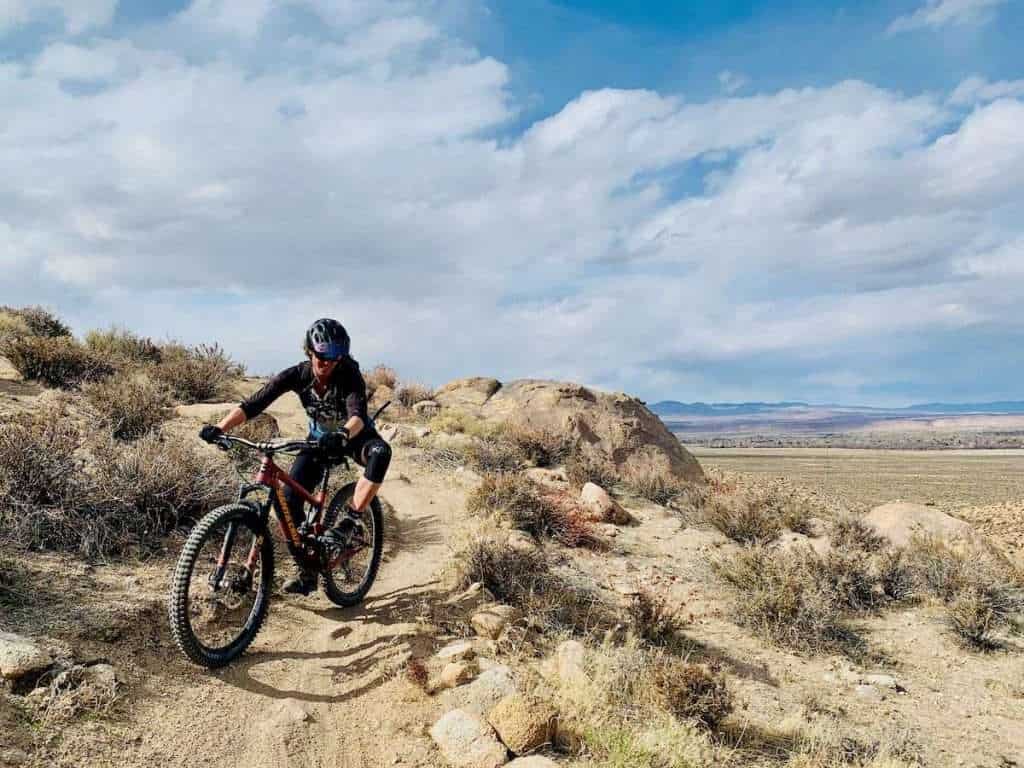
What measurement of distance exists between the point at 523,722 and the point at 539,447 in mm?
10644

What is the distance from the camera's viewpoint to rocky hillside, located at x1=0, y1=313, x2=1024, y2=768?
13.8ft

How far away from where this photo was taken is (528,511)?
9.82 metres

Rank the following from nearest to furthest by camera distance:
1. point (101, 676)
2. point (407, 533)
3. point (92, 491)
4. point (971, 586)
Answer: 1. point (101, 676)
2. point (92, 491)
3. point (971, 586)
4. point (407, 533)

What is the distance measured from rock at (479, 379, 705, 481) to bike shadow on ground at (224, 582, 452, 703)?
881 cm

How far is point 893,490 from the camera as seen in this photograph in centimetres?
3072

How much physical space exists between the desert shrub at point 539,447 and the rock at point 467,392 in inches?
146

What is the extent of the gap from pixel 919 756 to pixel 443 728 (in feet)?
12.1

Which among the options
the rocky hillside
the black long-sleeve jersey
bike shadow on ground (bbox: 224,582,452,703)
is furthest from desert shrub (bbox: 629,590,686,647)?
the black long-sleeve jersey

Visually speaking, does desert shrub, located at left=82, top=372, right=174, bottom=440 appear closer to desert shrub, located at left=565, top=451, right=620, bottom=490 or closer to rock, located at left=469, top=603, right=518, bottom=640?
rock, located at left=469, top=603, right=518, bottom=640

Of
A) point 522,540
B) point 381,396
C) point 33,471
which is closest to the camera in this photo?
point 33,471

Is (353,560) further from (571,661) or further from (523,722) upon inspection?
(523,722)

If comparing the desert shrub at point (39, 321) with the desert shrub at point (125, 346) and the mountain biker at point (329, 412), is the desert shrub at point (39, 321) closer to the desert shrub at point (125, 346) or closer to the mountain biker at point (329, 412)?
the desert shrub at point (125, 346)

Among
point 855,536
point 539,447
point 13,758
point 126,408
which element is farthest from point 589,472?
point 13,758

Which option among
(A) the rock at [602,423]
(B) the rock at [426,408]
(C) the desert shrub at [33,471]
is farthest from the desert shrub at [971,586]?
(B) the rock at [426,408]
